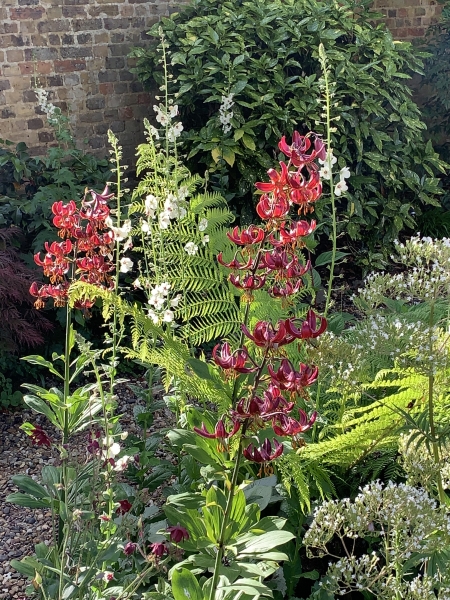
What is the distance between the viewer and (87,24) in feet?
16.9

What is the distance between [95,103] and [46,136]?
45 centimetres

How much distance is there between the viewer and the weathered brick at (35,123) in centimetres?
500

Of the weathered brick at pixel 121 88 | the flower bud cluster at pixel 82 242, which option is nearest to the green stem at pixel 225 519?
the flower bud cluster at pixel 82 242

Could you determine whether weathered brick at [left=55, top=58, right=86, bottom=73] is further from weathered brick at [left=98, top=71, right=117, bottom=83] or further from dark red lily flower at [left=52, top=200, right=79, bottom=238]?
dark red lily flower at [left=52, top=200, right=79, bottom=238]

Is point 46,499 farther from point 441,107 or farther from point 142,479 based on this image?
point 441,107

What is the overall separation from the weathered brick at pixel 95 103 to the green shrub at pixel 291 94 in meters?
0.34

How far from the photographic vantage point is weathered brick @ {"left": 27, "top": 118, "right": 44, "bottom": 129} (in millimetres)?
4996

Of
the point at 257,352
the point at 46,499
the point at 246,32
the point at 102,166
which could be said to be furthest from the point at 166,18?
the point at 46,499

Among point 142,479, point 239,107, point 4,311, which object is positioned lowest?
point 142,479

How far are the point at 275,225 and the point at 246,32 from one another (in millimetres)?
3757

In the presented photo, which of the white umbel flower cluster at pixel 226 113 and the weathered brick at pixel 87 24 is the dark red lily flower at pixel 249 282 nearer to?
the white umbel flower cluster at pixel 226 113

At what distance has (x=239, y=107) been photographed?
496 centimetres

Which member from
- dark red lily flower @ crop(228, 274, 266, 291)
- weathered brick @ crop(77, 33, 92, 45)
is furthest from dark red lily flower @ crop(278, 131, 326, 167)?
weathered brick @ crop(77, 33, 92, 45)

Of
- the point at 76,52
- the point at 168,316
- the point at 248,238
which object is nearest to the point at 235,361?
the point at 248,238
